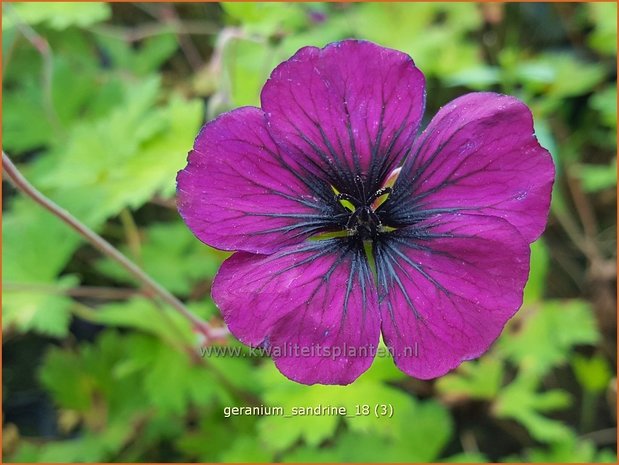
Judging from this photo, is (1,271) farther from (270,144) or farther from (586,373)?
(586,373)

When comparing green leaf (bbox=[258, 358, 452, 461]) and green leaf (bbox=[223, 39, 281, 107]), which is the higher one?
green leaf (bbox=[223, 39, 281, 107])

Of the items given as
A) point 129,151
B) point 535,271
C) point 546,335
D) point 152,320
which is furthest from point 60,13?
point 546,335

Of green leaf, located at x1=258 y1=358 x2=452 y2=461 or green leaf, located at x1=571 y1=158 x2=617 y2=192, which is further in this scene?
green leaf, located at x1=571 y1=158 x2=617 y2=192

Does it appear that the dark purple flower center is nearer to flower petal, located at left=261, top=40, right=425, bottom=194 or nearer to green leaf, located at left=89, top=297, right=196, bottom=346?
flower petal, located at left=261, top=40, right=425, bottom=194

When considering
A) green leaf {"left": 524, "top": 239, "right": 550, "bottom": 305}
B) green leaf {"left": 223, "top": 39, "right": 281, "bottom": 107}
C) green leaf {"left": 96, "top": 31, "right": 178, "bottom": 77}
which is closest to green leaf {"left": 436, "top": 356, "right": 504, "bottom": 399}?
green leaf {"left": 524, "top": 239, "right": 550, "bottom": 305}

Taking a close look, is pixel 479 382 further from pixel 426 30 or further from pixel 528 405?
pixel 426 30

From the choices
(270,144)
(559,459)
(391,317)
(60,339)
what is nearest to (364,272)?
(391,317)

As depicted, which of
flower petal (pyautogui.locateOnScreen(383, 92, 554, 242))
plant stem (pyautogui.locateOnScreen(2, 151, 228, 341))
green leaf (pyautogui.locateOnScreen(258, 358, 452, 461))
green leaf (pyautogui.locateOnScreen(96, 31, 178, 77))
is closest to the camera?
flower petal (pyautogui.locateOnScreen(383, 92, 554, 242))

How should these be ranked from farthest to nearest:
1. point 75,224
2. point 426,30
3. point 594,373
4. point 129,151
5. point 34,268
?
1. point 426,30
2. point 594,373
3. point 34,268
4. point 129,151
5. point 75,224

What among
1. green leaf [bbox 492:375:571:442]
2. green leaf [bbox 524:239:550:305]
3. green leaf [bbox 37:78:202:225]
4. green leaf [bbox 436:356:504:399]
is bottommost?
green leaf [bbox 492:375:571:442]
